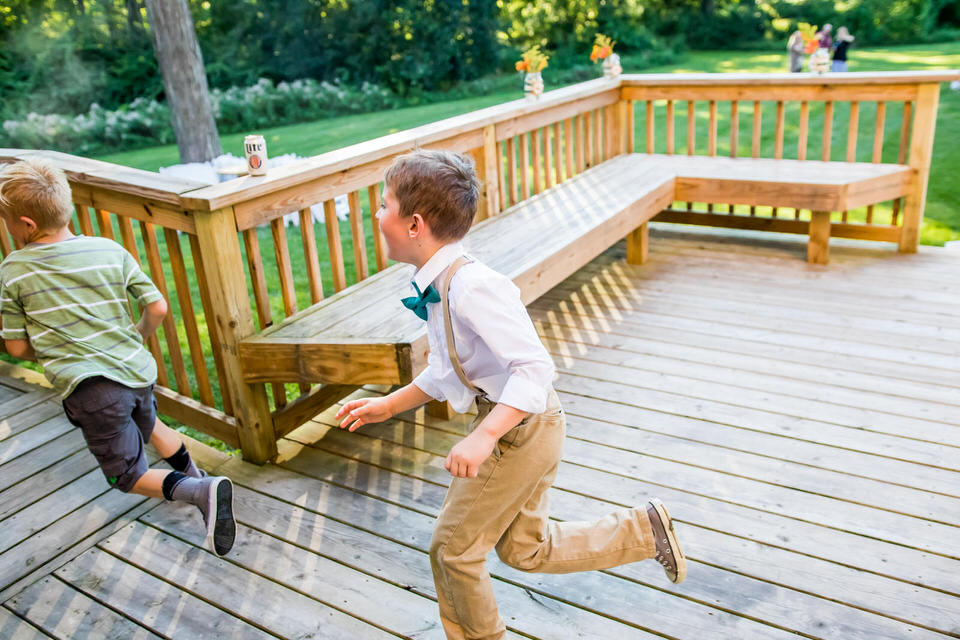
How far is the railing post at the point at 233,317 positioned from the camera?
2.62 metres

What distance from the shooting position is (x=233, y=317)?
108 inches

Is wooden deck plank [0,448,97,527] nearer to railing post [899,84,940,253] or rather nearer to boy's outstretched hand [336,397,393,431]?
boy's outstretched hand [336,397,393,431]

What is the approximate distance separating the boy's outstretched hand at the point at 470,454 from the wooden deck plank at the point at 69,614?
3.68 ft

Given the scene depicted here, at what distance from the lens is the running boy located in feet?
5.40

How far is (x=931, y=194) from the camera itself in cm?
709

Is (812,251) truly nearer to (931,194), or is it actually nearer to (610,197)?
(610,197)

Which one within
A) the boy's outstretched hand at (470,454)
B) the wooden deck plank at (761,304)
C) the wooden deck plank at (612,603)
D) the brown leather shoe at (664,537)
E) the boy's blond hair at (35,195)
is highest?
the boy's blond hair at (35,195)

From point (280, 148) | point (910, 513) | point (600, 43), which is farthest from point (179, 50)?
point (910, 513)

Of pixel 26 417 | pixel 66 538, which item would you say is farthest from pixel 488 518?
pixel 26 417

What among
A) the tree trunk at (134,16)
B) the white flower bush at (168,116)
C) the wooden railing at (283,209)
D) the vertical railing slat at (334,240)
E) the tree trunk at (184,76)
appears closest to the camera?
the wooden railing at (283,209)

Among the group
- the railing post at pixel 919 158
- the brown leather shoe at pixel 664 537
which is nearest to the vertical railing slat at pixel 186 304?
the brown leather shoe at pixel 664 537

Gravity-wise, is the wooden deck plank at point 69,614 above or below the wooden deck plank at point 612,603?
above

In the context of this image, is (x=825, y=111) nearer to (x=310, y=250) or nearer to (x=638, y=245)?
(x=638, y=245)

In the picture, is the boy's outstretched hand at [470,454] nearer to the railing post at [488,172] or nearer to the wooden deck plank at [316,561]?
the wooden deck plank at [316,561]
